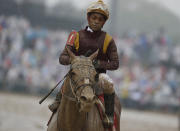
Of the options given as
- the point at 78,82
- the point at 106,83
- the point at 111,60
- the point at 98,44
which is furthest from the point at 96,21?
the point at 78,82

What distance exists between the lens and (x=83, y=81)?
3.95m

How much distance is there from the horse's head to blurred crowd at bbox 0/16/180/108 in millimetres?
14436

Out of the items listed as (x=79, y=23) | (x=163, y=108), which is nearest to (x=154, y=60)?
(x=163, y=108)

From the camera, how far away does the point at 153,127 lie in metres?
14.1

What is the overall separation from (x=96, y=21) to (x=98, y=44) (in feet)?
0.97

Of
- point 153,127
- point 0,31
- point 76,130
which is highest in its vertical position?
point 0,31

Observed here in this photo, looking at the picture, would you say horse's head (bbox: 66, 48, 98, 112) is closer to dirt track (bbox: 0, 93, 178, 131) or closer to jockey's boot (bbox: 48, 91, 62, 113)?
jockey's boot (bbox: 48, 91, 62, 113)

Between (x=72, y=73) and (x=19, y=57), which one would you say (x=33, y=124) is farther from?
(x=19, y=57)

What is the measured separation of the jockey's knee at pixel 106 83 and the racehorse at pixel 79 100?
0.88 ft

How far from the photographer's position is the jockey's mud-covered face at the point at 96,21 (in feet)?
16.1

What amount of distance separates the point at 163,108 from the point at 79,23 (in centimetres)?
674

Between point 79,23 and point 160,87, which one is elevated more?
A: point 79,23

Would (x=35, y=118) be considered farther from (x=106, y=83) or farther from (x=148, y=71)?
(x=148, y=71)

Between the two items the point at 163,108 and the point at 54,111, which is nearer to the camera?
the point at 54,111
